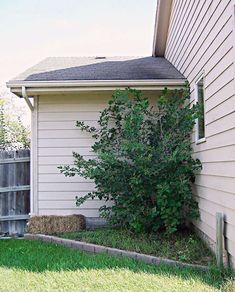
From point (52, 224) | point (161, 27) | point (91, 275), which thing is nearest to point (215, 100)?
point (91, 275)

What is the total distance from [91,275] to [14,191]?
387 cm

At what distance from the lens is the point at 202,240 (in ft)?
18.2

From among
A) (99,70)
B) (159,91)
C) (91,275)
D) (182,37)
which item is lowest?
(91,275)

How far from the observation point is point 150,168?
560 centimetres

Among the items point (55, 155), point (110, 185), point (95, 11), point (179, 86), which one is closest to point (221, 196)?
point (110, 185)

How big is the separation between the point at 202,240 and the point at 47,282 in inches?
105

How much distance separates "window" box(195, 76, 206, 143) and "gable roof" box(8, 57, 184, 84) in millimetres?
933

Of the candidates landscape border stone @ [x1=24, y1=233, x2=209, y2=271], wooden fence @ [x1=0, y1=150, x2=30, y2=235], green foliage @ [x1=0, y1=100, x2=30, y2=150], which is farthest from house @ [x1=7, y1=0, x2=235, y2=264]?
green foliage @ [x1=0, y1=100, x2=30, y2=150]

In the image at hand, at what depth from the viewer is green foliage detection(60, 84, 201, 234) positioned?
18.5 feet

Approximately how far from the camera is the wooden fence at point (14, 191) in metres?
7.45

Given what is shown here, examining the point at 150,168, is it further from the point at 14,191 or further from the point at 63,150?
the point at 14,191

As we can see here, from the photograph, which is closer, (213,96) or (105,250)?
(213,96)

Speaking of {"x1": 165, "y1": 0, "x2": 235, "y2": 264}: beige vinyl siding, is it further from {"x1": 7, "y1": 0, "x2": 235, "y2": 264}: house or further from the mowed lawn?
the mowed lawn

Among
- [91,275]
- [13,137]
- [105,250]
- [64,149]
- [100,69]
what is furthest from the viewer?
[13,137]
